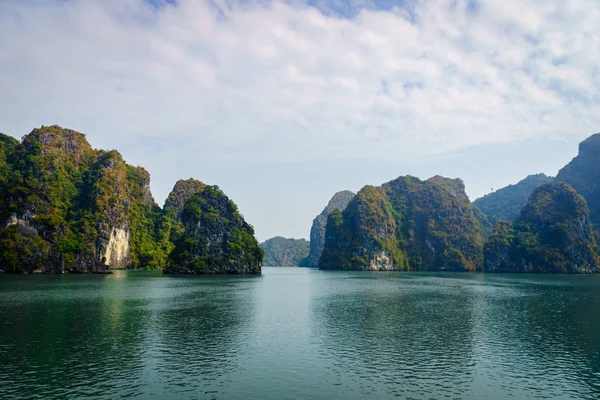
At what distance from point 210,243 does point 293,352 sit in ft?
496

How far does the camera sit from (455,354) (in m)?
37.6

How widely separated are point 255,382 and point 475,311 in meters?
47.8

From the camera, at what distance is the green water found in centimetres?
2800

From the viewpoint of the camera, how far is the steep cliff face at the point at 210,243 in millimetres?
179750

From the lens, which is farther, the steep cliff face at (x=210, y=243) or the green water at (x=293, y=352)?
the steep cliff face at (x=210, y=243)

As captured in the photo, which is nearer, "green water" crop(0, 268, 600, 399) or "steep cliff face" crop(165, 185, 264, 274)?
"green water" crop(0, 268, 600, 399)

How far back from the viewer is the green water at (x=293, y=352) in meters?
28.0

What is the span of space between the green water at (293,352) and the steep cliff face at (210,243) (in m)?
113

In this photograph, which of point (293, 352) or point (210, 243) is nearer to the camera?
point (293, 352)

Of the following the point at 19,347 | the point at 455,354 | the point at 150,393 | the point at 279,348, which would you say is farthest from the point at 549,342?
the point at 19,347

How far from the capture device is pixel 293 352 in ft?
125

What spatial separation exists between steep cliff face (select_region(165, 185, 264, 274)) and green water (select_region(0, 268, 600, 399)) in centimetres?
11257

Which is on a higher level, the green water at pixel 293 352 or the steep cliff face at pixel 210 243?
the steep cliff face at pixel 210 243

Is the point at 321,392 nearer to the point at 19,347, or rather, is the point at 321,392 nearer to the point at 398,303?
the point at 19,347
